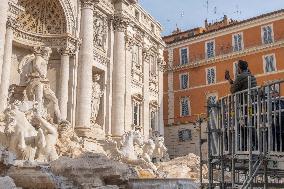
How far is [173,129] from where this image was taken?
4262cm

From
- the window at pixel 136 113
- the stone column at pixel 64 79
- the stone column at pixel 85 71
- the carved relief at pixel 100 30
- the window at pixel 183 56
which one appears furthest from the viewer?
the window at pixel 183 56

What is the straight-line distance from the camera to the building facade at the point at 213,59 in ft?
123

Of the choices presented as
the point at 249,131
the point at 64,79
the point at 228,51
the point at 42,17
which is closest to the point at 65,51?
the point at 64,79

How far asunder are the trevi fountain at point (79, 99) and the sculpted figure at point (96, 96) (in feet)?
0.23

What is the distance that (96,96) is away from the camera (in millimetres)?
27516

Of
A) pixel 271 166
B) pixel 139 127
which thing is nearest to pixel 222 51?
pixel 139 127

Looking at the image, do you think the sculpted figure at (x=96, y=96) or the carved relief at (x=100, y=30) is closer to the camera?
the sculpted figure at (x=96, y=96)

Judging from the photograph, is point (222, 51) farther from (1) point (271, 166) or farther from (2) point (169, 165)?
(1) point (271, 166)

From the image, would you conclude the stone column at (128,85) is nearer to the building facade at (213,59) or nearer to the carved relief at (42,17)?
the carved relief at (42,17)

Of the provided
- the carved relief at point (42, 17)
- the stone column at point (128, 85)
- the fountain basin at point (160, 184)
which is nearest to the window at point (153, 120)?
the stone column at point (128, 85)

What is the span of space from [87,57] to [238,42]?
18.6 m

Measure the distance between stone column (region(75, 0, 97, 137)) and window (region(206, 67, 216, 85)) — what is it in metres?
17.4

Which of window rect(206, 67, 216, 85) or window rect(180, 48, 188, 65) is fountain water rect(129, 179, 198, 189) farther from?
window rect(180, 48, 188, 65)

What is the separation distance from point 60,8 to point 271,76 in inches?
798
